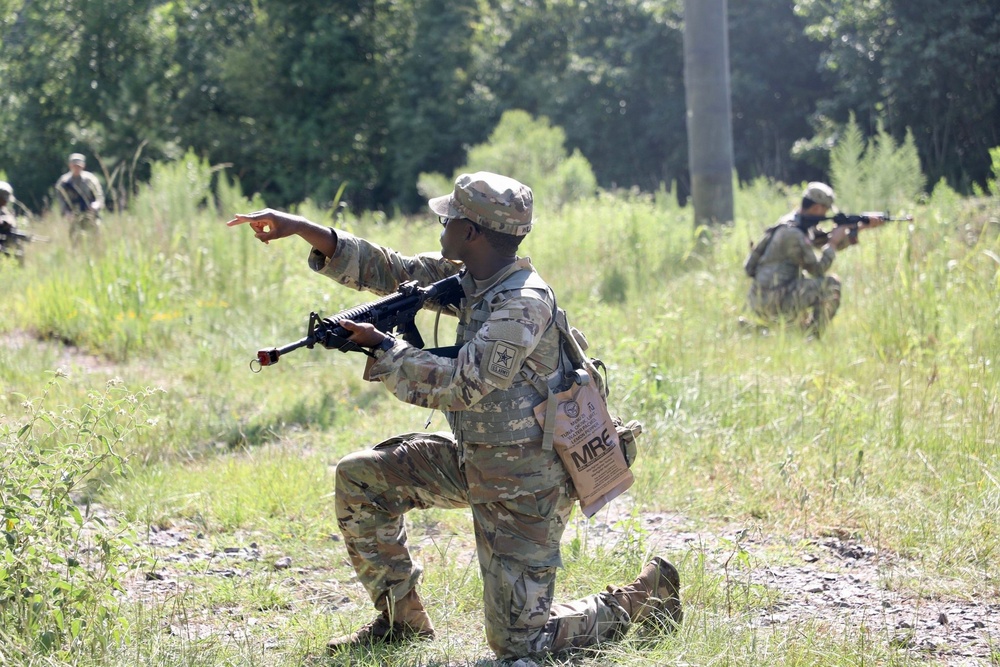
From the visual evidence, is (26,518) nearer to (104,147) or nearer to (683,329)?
(683,329)

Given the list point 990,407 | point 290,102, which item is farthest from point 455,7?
point 990,407

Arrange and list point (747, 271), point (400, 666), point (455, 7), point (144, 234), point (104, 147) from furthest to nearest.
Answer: point (455, 7) < point (104, 147) < point (144, 234) < point (747, 271) < point (400, 666)

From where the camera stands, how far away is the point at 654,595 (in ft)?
12.2

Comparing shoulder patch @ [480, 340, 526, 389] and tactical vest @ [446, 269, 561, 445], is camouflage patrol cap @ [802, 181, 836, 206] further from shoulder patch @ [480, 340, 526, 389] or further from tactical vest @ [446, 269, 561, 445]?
shoulder patch @ [480, 340, 526, 389]

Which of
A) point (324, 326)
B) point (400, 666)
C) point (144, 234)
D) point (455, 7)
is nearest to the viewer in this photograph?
point (324, 326)

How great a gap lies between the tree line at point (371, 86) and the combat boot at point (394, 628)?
2452 centimetres

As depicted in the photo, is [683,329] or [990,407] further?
[683,329]

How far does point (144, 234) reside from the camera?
9.79m

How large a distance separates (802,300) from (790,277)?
315mm

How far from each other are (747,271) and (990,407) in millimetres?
3595

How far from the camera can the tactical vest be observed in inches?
131

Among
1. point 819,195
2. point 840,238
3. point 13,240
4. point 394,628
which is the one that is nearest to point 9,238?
point 13,240

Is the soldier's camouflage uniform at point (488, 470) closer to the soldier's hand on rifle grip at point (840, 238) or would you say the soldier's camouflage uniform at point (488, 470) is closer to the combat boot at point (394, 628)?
the combat boot at point (394, 628)

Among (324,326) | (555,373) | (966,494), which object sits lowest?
(966,494)
